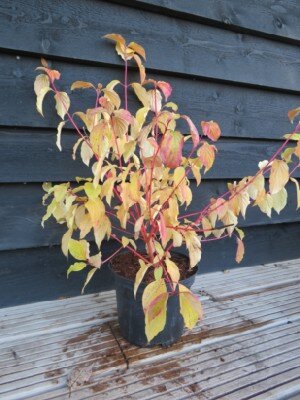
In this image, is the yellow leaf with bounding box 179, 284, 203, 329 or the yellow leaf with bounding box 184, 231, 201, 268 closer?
the yellow leaf with bounding box 179, 284, 203, 329

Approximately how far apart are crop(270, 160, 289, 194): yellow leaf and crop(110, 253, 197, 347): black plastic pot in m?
0.34

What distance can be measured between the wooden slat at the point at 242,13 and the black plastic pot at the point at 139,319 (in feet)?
2.84

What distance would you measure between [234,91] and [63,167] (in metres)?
0.72

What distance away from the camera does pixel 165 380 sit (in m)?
0.77

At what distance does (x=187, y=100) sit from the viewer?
46.5 inches

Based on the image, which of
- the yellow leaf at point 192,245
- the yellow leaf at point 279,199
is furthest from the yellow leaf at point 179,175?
the yellow leaf at point 279,199

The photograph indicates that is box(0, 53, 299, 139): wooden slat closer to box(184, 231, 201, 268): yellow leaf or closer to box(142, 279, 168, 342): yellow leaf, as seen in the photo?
box(184, 231, 201, 268): yellow leaf

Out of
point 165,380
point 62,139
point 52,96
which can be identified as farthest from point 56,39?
point 165,380

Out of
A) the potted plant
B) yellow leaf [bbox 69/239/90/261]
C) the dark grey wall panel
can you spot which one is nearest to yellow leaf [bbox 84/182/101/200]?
the potted plant

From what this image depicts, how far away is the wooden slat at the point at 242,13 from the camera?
107cm

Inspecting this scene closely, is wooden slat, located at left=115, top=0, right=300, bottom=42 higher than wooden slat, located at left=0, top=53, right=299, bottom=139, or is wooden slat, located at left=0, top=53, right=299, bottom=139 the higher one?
wooden slat, located at left=115, top=0, right=300, bottom=42

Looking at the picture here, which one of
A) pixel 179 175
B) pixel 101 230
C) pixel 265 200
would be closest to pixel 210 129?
pixel 179 175

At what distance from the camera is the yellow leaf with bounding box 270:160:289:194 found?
672mm

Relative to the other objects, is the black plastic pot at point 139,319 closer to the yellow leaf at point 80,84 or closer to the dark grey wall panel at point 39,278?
the dark grey wall panel at point 39,278
